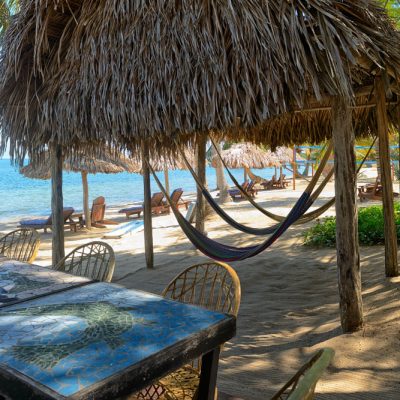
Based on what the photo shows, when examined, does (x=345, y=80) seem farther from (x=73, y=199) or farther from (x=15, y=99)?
(x=73, y=199)

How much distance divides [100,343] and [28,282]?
2.45ft

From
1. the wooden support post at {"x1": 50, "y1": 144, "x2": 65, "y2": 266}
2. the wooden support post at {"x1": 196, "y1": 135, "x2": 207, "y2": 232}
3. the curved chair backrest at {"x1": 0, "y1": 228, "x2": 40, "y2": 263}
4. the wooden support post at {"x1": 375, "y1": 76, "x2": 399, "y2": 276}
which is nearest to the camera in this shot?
the curved chair backrest at {"x1": 0, "y1": 228, "x2": 40, "y2": 263}

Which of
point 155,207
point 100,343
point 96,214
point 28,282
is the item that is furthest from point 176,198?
point 100,343

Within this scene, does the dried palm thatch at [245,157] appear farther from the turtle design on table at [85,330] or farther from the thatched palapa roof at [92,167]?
the turtle design on table at [85,330]

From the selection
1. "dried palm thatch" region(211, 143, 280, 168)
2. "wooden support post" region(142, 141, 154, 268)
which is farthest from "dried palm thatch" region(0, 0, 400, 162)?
"dried palm thatch" region(211, 143, 280, 168)

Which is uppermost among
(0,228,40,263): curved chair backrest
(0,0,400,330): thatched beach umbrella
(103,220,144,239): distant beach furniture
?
(0,0,400,330): thatched beach umbrella

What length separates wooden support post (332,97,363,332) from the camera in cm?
220

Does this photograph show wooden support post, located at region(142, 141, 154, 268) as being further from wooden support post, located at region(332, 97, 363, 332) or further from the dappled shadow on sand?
wooden support post, located at region(332, 97, 363, 332)

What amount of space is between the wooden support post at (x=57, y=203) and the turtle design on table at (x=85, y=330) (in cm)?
213

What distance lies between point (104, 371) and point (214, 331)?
0.34m

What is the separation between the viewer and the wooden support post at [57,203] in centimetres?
330

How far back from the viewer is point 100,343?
1.02 metres

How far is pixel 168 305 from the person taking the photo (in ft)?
4.28

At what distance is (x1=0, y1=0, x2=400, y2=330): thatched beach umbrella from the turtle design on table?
1378mm
